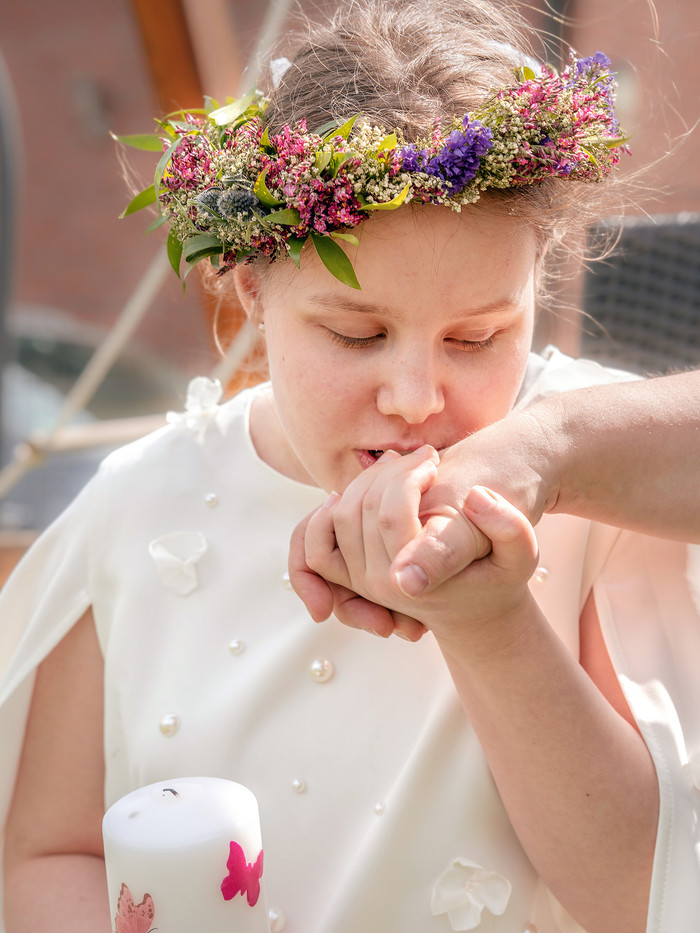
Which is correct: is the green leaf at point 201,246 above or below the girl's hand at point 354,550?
above

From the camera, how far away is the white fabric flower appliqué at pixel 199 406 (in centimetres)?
159

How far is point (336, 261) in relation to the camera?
1093mm

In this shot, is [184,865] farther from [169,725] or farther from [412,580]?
[169,725]

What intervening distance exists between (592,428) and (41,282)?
33.3ft

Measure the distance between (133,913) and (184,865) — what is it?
0.08 meters

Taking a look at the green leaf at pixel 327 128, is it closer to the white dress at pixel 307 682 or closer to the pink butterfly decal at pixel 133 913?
the white dress at pixel 307 682

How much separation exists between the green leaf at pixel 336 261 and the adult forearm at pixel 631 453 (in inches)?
9.8

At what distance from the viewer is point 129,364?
7.97 m

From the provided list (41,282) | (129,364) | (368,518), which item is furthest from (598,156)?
(41,282)

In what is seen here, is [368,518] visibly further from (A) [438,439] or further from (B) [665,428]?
(B) [665,428]

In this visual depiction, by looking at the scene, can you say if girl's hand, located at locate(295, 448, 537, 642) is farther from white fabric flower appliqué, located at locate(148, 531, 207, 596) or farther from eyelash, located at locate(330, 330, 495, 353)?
white fabric flower appliqué, located at locate(148, 531, 207, 596)

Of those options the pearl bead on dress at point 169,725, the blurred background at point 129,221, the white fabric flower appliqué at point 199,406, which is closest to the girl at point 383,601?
the pearl bead on dress at point 169,725

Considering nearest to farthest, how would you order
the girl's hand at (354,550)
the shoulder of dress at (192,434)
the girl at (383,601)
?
the girl's hand at (354,550) → the girl at (383,601) → the shoulder of dress at (192,434)

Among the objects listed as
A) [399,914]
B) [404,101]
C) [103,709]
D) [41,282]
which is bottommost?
[41,282]
